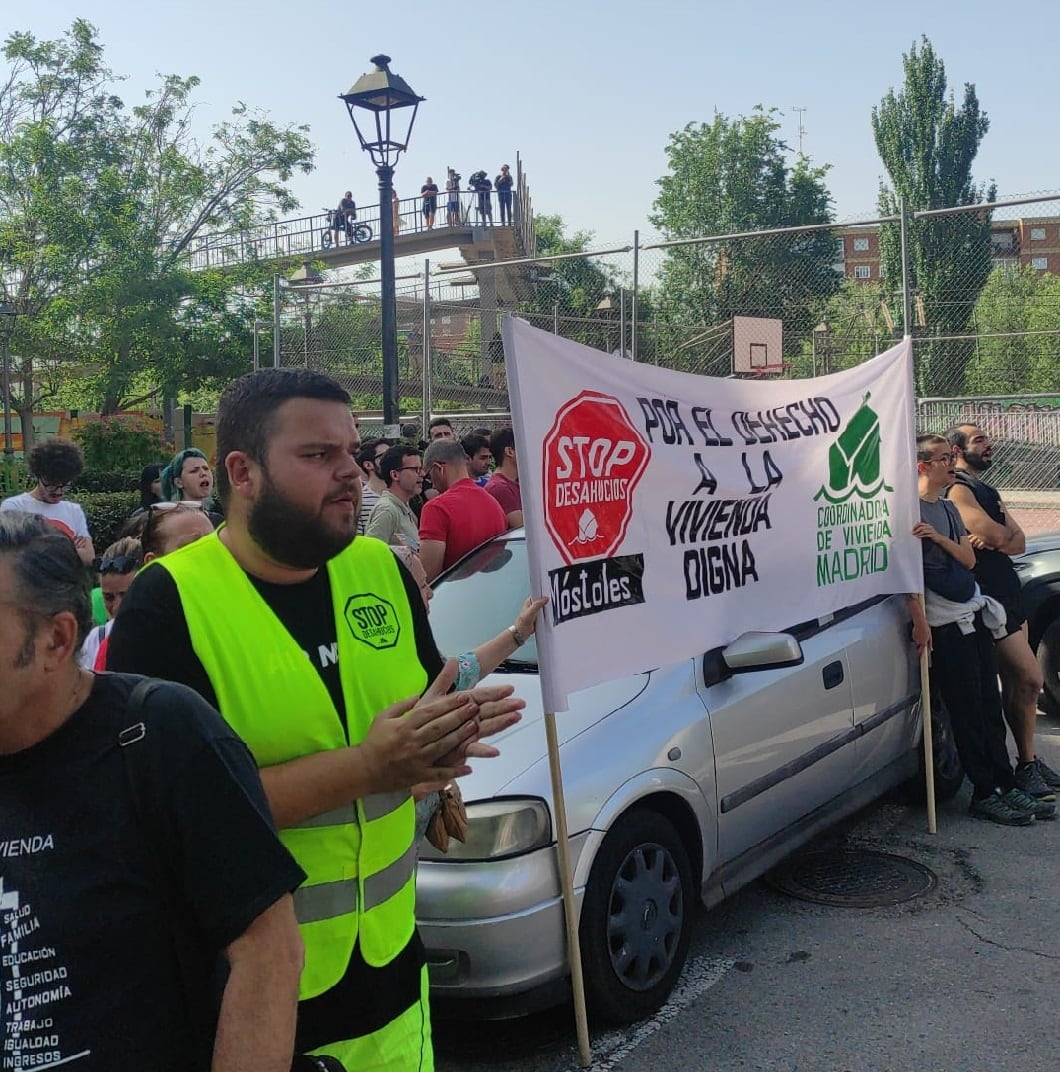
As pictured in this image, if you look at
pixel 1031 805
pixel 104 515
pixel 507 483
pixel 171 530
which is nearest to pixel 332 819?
pixel 171 530

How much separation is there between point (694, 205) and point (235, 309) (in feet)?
95.3

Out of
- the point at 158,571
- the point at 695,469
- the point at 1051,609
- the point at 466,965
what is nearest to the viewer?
the point at 158,571

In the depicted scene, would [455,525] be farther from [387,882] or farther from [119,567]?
[387,882]

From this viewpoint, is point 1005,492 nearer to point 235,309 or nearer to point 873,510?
point 873,510

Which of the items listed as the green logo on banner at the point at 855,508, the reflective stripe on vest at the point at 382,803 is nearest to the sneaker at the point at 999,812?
the green logo on banner at the point at 855,508

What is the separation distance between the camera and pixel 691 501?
4203mm

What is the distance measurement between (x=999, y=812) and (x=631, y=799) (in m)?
2.92

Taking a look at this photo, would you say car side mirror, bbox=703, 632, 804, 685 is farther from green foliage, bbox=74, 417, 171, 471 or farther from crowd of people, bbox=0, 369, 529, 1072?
green foliage, bbox=74, 417, 171, 471

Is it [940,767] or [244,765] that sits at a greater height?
[244,765]

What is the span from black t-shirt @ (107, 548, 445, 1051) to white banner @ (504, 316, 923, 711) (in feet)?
4.72

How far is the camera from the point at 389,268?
36.9ft

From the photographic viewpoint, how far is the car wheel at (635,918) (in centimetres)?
362

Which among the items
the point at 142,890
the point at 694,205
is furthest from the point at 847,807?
the point at 694,205

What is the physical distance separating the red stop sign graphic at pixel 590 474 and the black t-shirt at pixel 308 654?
1585mm
